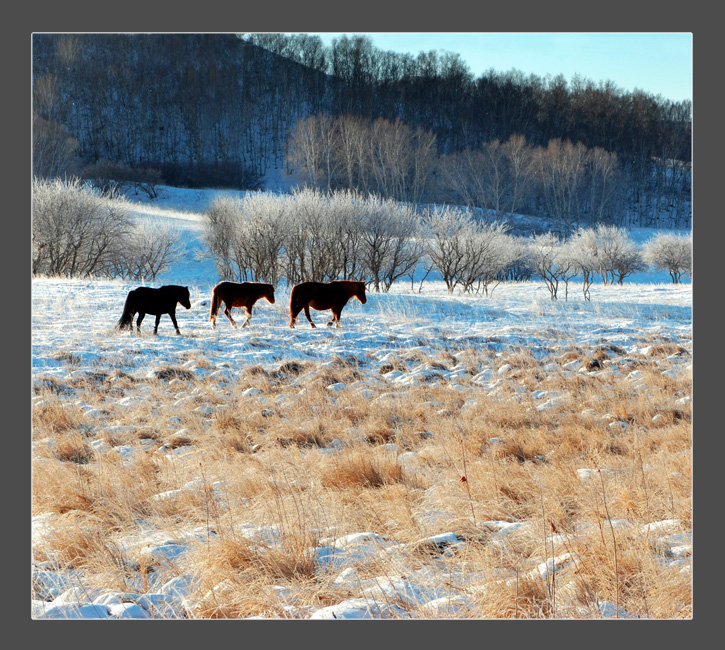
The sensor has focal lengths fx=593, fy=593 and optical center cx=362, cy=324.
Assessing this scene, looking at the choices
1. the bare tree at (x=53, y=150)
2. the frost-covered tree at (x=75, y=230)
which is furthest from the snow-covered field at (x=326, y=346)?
the bare tree at (x=53, y=150)

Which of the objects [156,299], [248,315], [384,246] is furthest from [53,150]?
[384,246]

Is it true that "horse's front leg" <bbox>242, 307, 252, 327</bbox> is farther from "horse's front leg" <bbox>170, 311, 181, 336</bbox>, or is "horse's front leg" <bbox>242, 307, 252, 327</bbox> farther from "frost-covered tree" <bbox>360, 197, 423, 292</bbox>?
"frost-covered tree" <bbox>360, 197, 423, 292</bbox>

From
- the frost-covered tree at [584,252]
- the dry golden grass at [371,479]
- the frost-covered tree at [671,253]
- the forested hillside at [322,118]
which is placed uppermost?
the forested hillside at [322,118]

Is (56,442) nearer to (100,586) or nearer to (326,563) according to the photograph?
(100,586)

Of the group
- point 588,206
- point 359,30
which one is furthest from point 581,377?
point 588,206

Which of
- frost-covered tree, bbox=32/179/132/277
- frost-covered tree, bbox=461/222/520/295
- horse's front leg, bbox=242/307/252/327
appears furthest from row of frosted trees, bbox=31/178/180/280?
frost-covered tree, bbox=461/222/520/295

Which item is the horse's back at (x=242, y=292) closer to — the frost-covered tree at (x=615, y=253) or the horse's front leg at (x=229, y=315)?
the horse's front leg at (x=229, y=315)

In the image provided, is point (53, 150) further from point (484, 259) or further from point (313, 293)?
point (484, 259)
